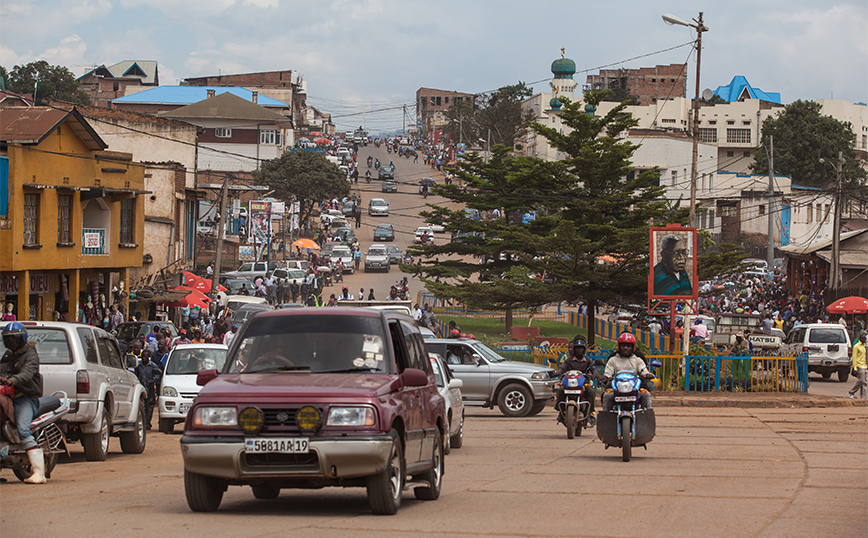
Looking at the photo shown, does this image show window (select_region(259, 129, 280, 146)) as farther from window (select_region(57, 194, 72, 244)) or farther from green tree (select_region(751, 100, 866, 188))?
window (select_region(57, 194, 72, 244))

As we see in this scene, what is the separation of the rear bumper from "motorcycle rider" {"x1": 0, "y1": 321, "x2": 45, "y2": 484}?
10.6 feet

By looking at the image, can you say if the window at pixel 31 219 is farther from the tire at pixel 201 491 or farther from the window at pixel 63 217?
the tire at pixel 201 491

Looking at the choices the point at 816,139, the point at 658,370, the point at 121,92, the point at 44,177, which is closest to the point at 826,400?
the point at 658,370

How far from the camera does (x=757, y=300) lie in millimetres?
53719

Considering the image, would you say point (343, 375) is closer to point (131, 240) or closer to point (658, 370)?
point (658, 370)

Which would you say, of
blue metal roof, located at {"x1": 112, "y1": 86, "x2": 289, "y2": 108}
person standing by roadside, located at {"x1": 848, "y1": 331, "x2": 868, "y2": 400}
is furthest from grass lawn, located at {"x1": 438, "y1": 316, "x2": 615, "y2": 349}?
blue metal roof, located at {"x1": 112, "y1": 86, "x2": 289, "y2": 108}

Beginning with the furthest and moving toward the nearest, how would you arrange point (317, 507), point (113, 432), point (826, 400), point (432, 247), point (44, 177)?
point (432, 247) < point (44, 177) < point (826, 400) < point (113, 432) < point (317, 507)

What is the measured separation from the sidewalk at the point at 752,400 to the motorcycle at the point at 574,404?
7532 millimetres

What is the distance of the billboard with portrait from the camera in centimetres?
2672

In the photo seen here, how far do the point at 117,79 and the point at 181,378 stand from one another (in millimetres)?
140584

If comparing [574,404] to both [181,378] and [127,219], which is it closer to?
[181,378]

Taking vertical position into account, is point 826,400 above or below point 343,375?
below

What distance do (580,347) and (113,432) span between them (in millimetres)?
7211

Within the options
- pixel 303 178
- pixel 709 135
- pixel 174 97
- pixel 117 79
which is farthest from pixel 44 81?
pixel 709 135
